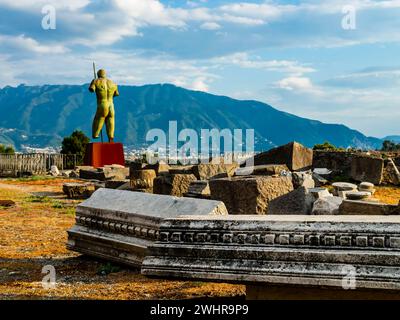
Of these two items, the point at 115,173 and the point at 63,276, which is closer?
the point at 63,276

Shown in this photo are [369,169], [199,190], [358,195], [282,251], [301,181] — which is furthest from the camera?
[369,169]

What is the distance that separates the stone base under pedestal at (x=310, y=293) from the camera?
3.20 meters

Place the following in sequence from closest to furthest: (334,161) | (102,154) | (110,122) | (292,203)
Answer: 1. (292,203)
2. (334,161)
3. (102,154)
4. (110,122)

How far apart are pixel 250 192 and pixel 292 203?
66 cm

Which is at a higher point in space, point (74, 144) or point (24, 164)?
point (74, 144)

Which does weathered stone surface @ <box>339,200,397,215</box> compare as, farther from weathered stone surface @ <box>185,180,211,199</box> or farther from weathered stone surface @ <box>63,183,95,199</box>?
weathered stone surface @ <box>63,183,95,199</box>

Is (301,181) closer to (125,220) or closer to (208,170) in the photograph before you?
(208,170)

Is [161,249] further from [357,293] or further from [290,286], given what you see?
[357,293]

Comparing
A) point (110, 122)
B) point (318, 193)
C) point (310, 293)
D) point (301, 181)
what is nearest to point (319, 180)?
point (301, 181)

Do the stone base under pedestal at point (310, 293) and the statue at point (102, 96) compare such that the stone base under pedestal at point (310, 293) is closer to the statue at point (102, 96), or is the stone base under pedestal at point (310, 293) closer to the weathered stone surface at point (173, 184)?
the weathered stone surface at point (173, 184)

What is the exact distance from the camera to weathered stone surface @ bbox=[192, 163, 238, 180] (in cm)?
1229

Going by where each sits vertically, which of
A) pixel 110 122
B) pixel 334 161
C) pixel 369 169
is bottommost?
pixel 369 169

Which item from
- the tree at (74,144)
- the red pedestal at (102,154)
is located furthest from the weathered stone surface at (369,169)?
the tree at (74,144)

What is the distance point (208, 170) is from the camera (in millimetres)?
12578
